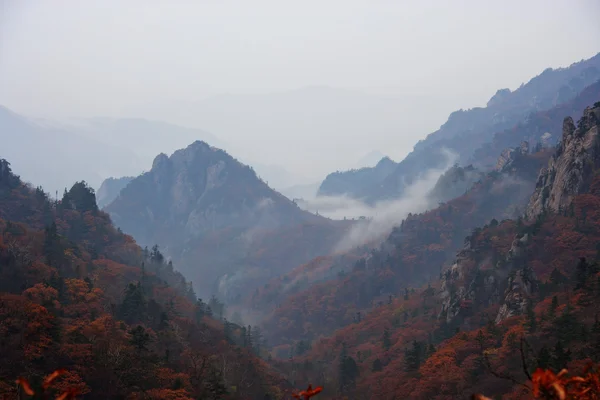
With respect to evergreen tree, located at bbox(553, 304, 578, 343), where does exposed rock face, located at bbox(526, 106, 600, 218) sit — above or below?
above

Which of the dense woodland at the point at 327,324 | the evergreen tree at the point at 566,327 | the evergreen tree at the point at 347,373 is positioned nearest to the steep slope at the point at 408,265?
the dense woodland at the point at 327,324

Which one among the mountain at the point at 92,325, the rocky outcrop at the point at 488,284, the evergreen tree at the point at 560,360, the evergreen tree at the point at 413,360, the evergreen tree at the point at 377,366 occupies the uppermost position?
the mountain at the point at 92,325

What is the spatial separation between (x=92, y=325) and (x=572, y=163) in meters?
94.1

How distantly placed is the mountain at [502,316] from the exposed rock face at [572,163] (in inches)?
8.9

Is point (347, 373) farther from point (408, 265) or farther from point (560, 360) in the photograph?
point (408, 265)

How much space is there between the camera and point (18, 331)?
4950 cm

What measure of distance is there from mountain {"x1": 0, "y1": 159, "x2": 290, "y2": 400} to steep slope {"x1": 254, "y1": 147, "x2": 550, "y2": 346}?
43260 millimetres

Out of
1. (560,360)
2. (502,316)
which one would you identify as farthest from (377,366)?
(560,360)

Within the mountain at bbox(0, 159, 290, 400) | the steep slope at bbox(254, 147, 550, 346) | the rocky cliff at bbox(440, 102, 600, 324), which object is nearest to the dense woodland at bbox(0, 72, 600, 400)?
the mountain at bbox(0, 159, 290, 400)

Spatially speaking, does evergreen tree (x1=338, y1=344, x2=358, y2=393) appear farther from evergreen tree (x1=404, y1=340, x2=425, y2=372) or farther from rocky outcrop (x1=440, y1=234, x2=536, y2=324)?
rocky outcrop (x1=440, y1=234, x2=536, y2=324)

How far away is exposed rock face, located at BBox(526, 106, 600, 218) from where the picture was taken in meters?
98.6

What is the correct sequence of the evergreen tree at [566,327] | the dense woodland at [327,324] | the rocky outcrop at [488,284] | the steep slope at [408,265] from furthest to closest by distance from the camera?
1. the steep slope at [408,265]
2. the rocky outcrop at [488,284]
3. the evergreen tree at [566,327]
4. the dense woodland at [327,324]

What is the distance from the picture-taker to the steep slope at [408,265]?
179 metres

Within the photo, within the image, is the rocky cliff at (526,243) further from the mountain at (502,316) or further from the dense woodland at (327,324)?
the dense woodland at (327,324)
